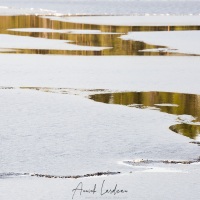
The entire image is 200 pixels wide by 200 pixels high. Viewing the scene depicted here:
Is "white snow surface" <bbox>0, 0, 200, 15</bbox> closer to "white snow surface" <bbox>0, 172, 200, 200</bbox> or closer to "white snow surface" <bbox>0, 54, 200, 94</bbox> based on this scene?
"white snow surface" <bbox>0, 54, 200, 94</bbox>

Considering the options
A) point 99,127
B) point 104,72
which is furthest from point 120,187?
point 104,72

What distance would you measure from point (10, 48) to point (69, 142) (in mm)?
13025

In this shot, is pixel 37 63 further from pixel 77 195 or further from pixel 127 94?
pixel 77 195

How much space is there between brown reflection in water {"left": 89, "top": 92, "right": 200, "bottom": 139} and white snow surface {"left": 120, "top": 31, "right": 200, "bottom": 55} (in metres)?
7.79

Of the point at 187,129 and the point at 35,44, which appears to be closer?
the point at 187,129

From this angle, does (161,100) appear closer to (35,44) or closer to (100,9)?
(35,44)

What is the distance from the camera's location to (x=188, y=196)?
486 cm

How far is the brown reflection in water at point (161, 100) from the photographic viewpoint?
9.02 meters

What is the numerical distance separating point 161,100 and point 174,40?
13370mm

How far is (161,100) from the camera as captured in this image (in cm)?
988

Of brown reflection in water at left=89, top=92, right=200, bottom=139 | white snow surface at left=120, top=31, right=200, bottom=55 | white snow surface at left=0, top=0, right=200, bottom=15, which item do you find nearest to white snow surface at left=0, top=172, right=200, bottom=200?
brown reflection in water at left=89, top=92, right=200, bottom=139

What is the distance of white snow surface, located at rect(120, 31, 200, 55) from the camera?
1922 centimetres

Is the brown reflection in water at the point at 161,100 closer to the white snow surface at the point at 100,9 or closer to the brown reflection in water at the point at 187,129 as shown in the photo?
the brown reflection in water at the point at 187,129

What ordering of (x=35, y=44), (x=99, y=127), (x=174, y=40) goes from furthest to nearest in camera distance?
(x=174, y=40), (x=35, y=44), (x=99, y=127)
